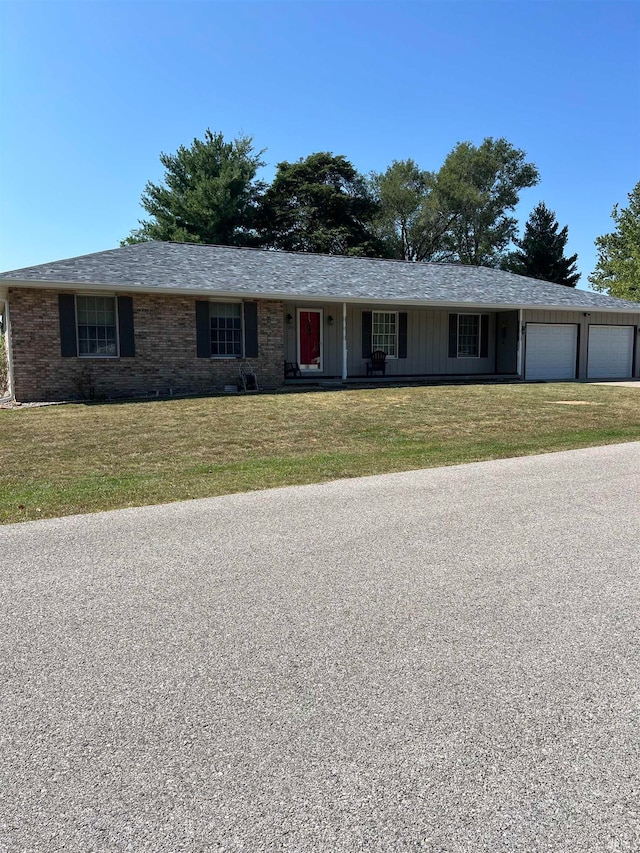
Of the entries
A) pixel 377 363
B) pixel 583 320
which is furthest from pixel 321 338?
pixel 583 320

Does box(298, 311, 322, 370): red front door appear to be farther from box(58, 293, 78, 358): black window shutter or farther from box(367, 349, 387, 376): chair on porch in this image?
box(58, 293, 78, 358): black window shutter

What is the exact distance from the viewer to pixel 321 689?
2.69 metres

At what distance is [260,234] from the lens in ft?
124

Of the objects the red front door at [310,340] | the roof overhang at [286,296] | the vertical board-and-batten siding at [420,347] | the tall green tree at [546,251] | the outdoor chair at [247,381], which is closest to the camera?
the roof overhang at [286,296]

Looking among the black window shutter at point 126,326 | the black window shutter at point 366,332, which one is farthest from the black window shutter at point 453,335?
the black window shutter at point 126,326

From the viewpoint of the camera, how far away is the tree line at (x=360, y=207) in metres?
35.2

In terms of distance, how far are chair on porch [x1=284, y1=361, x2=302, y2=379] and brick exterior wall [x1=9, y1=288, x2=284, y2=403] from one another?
1.17 meters

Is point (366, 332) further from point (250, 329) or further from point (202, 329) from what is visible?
point (202, 329)

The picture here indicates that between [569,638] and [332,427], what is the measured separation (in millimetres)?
7639

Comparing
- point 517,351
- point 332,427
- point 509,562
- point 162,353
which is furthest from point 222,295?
point 509,562

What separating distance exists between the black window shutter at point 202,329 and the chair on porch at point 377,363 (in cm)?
537

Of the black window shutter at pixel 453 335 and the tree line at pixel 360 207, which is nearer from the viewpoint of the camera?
the black window shutter at pixel 453 335

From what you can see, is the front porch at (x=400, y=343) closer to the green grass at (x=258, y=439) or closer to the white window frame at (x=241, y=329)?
the white window frame at (x=241, y=329)

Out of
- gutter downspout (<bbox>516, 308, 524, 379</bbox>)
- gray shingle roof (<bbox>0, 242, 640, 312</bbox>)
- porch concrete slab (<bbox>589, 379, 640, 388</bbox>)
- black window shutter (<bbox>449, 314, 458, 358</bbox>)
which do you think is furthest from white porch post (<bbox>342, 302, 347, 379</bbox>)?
porch concrete slab (<bbox>589, 379, 640, 388</bbox>)
